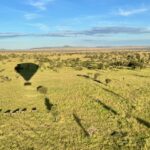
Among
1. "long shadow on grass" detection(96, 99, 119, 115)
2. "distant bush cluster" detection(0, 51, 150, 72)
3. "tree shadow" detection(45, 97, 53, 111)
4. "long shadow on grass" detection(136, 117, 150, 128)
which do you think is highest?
"long shadow on grass" detection(136, 117, 150, 128)

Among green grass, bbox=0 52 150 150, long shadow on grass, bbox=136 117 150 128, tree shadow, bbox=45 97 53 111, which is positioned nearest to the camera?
green grass, bbox=0 52 150 150

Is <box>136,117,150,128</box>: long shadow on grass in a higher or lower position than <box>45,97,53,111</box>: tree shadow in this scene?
higher

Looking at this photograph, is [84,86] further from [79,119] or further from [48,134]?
[48,134]

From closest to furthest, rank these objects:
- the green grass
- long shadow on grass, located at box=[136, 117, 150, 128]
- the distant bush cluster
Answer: the green grass < long shadow on grass, located at box=[136, 117, 150, 128] < the distant bush cluster

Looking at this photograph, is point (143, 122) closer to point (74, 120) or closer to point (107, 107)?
point (74, 120)

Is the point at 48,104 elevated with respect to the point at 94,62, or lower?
elevated

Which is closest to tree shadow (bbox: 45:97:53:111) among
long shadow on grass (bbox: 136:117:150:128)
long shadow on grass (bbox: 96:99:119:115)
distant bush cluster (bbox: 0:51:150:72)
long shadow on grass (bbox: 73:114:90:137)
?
long shadow on grass (bbox: 73:114:90:137)

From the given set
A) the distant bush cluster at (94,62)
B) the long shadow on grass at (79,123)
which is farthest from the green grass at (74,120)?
the distant bush cluster at (94,62)

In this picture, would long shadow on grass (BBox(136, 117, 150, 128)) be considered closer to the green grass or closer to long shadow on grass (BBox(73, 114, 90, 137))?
the green grass

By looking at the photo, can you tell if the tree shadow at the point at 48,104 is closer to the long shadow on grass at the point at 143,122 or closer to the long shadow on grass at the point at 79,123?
the long shadow on grass at the point at 79,123

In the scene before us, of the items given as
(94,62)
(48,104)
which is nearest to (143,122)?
(48,104)
